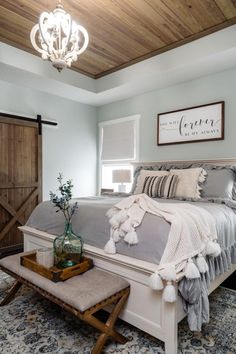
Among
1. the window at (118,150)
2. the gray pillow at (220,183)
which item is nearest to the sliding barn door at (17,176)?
the window at (118,150)

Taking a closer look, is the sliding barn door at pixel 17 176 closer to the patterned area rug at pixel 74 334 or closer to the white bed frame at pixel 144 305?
the patterned area rug at pixel 74 334

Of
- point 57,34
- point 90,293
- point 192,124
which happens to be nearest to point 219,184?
point 192,124

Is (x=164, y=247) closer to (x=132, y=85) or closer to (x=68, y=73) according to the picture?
(x=132, y=85)

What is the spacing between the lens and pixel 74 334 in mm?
1753

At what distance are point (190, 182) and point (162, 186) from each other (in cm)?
33

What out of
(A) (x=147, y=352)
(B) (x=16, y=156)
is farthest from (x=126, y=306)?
(B) (x=16, y=156)

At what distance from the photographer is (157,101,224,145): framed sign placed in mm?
3297

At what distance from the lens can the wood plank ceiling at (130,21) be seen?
2339 millimetres

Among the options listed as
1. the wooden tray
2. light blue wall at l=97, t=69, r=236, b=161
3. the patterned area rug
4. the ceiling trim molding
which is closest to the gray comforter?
the wooden tray

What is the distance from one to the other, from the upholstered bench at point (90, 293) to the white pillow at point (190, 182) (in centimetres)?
140

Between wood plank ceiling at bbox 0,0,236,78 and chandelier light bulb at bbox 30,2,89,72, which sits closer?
chandelier light bulb at bbox 30,2,89,72

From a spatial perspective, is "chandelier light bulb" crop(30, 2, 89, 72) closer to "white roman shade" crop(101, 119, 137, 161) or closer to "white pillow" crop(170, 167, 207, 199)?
"white pillow" crop(170, 167, 207, 199)

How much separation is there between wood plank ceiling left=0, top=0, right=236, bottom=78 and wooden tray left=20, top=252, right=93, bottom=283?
235 centimetres

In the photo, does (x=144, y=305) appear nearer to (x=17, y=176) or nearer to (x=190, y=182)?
(x=190, y=182)
